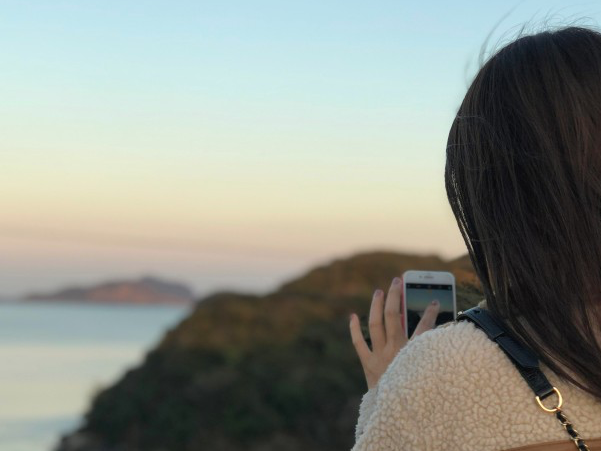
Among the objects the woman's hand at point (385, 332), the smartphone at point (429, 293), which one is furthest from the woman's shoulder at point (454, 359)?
the smartphone at point (429, 293)

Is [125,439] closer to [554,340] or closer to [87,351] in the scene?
[87,351]

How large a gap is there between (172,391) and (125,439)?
0.79m

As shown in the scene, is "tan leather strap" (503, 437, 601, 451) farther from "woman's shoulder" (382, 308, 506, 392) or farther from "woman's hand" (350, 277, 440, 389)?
"woman's hand" (350, 277, 440, 389)

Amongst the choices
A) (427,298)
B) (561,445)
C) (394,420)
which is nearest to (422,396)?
(394,420)

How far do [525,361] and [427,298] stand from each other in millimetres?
505

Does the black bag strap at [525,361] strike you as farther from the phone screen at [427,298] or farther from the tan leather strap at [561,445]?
the phone screen at [427,298]

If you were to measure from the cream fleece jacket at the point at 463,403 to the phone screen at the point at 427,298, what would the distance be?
1.42 ft

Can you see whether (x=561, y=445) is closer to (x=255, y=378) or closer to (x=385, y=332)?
(x=385, y=332)

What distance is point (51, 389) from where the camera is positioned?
43.0ft

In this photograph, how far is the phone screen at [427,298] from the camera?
5.42ft

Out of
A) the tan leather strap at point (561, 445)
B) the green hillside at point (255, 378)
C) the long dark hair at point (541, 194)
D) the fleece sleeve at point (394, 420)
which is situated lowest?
the green hillside at point (255, 378)

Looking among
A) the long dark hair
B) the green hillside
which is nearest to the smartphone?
the long dark hair

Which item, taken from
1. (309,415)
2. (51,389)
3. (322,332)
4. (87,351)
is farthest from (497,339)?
(87,351)

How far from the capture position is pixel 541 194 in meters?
1.20
